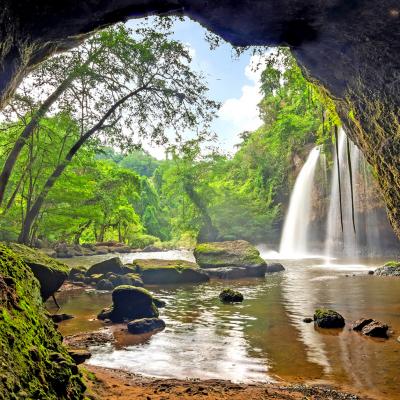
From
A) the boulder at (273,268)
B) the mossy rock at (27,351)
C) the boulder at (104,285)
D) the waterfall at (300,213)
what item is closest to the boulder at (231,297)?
the boulder at (104,285)

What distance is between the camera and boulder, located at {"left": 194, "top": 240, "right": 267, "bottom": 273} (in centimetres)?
2091

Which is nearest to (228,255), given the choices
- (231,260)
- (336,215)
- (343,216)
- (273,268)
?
(231,260)

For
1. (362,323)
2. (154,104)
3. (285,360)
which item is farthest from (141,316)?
(154,104)

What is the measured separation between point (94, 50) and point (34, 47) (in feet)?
35.1

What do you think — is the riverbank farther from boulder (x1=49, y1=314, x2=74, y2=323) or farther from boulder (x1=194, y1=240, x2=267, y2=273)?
boulder (x1=194, y1=240, x2=267, y2=273)

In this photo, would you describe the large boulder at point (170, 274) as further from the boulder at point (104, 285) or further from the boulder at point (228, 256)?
the boulder at point (104, 285)

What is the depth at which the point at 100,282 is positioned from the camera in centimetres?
1725

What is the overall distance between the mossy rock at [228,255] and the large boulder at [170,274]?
2024 mm

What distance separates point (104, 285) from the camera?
667 inches

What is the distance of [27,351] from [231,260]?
1808 centimetres

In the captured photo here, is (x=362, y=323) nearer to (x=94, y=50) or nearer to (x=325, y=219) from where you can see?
(x=94, y=50)

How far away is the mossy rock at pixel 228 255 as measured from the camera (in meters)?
20.9

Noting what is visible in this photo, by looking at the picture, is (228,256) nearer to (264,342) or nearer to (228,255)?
(228,255)

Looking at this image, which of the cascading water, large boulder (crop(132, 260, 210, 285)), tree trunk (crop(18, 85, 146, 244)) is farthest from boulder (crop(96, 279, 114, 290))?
the cascading water
